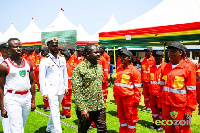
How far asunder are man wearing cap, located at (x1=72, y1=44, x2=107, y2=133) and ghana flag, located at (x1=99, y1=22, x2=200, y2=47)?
19.7 ft

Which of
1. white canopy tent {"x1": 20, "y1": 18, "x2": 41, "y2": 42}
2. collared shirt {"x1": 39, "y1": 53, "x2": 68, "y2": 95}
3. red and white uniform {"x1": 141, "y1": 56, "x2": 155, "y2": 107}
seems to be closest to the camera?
collared shirt {"x1": 39, "y1": 53, "x2": 68, "y2": 95}

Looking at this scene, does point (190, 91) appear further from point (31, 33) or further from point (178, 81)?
point (31, 33)

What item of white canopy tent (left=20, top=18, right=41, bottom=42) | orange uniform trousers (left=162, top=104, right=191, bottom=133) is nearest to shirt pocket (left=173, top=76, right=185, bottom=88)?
orange uniform trousers (left=162, top=104, right=191, bottom=133)

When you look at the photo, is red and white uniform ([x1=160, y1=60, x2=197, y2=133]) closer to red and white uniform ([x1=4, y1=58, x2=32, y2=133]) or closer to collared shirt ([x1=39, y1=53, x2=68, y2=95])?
collared shirt ([x1=39, y1=53, x2=68, y2=95])

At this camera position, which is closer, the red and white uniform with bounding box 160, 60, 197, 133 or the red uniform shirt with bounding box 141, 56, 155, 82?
the red and white uniform with bounding box 160, 60, 197, 133

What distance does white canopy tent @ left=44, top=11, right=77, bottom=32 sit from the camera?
22.5 m

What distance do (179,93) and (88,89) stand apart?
1710 millimetres

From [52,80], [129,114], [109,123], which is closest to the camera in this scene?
[129,114]

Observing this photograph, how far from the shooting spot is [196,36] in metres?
7.84

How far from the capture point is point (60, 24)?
889 inches

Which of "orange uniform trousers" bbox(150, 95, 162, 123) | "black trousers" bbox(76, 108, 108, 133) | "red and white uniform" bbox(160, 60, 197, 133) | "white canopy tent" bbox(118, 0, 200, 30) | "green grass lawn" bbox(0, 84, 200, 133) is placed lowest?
"green grass lawn" bbox(0, 84, 200, 133)

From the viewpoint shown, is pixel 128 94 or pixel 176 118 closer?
pixel 176 118

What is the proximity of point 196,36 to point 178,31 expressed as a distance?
84cm

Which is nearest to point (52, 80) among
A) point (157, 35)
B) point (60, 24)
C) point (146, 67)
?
point (146, 67)
